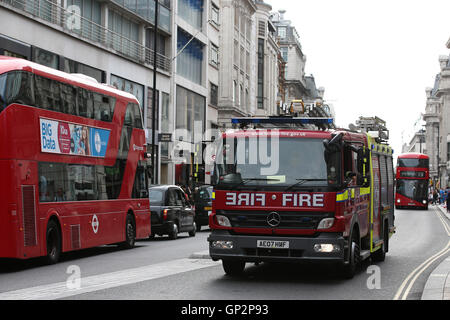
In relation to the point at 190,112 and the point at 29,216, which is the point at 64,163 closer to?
the point at 29,216

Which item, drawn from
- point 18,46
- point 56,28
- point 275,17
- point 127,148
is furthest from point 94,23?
point 275,17

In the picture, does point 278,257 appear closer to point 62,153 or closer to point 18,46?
point 62,153

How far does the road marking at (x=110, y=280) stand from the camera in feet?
36.7

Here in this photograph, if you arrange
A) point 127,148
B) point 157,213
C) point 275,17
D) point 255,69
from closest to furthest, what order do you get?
point 127,148 < point 157,213 < point 255,69 < point 275,17

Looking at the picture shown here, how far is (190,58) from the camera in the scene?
50.8 metres

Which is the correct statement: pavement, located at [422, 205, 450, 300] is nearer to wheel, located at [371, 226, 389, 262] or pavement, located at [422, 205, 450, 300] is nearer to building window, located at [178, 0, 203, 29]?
wheel, located at [371, 226, 389, 262]

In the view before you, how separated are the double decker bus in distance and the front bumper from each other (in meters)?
4.36

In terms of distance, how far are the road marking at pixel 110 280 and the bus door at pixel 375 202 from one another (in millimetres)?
3225

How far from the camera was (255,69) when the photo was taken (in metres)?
77.6

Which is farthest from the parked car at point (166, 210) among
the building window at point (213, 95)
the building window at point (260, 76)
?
the building window at point (260, 76)

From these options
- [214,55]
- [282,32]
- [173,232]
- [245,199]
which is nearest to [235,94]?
[214,55]

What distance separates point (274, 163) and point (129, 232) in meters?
9.61
